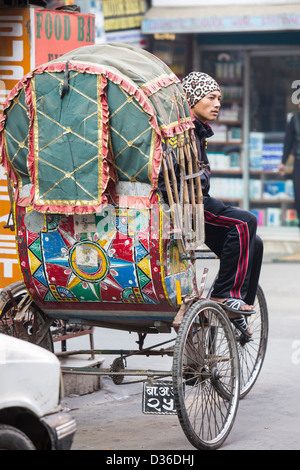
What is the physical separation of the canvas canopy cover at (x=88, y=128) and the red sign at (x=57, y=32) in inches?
64.7

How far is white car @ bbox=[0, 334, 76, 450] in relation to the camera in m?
4.05

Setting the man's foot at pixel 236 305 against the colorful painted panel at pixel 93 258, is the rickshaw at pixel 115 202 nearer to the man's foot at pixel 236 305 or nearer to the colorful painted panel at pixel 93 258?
the colorful painted panel at pixel 93 258

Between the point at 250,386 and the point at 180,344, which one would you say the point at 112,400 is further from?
the point at 180,344

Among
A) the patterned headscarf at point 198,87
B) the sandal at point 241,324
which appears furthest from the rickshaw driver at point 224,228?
the sandal at point 241,324

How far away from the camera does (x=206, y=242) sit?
608 cm

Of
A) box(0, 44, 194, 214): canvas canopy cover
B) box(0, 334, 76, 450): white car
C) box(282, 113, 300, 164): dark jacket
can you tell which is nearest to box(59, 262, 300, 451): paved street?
box(0, 334, 76, 450): white car

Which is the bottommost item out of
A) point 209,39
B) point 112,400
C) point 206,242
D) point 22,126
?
point 112,400

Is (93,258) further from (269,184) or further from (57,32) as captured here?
(269,184)

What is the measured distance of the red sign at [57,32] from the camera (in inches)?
272

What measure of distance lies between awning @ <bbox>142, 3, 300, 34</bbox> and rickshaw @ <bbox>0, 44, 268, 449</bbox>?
8679 millimetres

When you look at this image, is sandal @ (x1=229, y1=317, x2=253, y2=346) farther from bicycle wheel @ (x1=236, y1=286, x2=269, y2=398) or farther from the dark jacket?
the dark jacket
